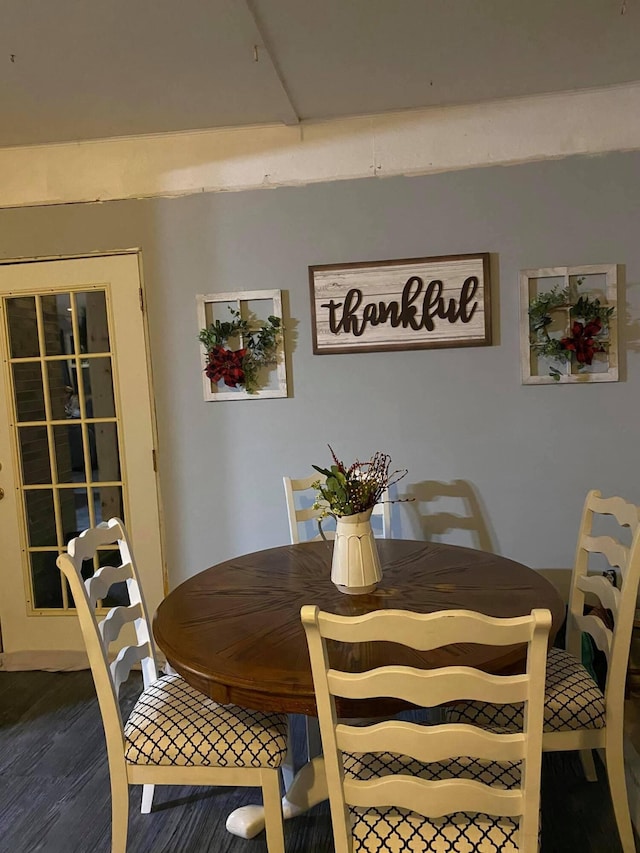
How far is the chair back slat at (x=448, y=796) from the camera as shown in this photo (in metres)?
1.28

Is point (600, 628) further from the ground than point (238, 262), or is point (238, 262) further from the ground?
point (238, 262)

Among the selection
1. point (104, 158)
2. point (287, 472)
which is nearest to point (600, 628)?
point (287, 472)

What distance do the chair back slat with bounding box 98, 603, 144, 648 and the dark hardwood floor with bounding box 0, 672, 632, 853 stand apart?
64 cm

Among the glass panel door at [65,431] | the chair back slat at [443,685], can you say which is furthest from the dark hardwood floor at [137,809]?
the chair back slat at [443,685]

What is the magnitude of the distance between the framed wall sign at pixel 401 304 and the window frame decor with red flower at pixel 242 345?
0.66 ft

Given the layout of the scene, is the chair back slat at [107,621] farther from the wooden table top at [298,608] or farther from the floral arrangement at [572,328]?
the floral arrangement at [572,328]

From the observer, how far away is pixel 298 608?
73.5 inches

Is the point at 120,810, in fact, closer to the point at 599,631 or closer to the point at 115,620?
the point at 115,620

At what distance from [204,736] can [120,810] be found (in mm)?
323

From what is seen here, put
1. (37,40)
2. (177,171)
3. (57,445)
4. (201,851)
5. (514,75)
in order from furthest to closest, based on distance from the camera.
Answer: (57,445)
(177,171)
(514,75)
(37,40)
(201,851)

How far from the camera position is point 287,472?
3.02 m

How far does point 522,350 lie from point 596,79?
113 centimetres

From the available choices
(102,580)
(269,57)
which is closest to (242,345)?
(269,57)

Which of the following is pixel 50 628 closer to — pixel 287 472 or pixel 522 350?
pixel 287 472
